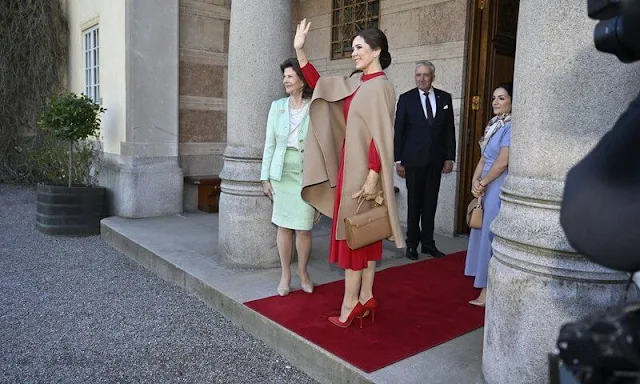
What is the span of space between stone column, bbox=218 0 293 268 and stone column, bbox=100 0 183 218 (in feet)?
9.30

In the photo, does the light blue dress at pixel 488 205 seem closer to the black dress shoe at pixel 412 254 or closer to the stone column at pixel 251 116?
the black dress shoe at pixel 412 254

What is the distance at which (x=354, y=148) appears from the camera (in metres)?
3.26

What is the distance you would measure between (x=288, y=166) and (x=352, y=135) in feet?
3.14

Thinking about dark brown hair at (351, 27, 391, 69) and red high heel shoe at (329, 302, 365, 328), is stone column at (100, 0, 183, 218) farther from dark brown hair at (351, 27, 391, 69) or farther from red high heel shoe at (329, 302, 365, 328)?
dark brown hair at (351, 27, 391, 69)

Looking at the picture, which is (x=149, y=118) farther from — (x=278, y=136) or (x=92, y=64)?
(x=278, y=136)

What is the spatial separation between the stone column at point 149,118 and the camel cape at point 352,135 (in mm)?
4296

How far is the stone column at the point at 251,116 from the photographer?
4672 mm

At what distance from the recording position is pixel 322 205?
12.5 ft

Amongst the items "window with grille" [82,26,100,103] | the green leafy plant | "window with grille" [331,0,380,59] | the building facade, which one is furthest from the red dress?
"window with grille" [82,26,100,103]

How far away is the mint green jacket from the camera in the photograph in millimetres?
4051

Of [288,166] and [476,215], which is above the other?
[288,166]

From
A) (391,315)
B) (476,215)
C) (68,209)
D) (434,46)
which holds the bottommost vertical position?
(391,315)

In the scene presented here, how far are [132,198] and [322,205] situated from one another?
420 centimetres

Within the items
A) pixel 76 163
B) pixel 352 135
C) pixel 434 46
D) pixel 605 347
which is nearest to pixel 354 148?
pixel 352 135
